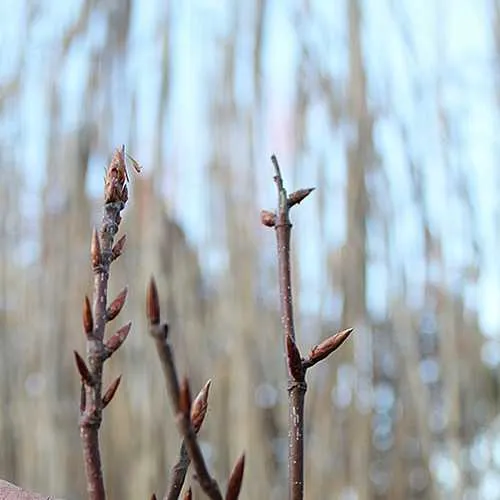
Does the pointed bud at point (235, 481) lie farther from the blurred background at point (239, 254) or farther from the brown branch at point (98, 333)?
the blurred background at point (239, 254)

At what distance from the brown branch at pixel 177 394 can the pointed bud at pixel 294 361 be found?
0.13 feet

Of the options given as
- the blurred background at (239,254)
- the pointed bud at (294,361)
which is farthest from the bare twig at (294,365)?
the blurred background at (239,254)

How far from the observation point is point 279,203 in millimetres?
221

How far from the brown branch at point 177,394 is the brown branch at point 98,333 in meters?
0.03

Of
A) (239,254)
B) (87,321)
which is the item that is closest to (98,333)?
(87,321)

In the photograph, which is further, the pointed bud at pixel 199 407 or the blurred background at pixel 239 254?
the blurred background at pixel 239 254

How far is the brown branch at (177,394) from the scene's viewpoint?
14 cm

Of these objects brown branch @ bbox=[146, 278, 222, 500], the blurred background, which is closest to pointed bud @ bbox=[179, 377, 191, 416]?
brown branch @ bbox=[146, 278, 222, 500]

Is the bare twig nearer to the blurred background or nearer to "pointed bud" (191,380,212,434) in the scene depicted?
"pointed bud" (191,380,212,434)

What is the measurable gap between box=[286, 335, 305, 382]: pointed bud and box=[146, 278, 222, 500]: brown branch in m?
0.04

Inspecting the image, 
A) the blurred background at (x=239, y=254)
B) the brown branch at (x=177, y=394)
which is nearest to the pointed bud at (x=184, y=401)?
the brown branch at (x=177, y=394)

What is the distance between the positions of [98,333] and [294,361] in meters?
0.04

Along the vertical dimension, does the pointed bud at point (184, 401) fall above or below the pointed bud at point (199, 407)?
above

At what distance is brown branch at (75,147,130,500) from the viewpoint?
0.18 meters
